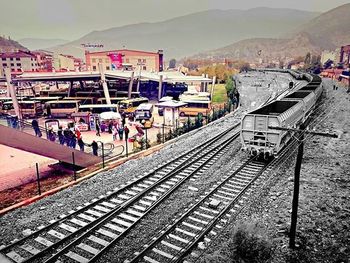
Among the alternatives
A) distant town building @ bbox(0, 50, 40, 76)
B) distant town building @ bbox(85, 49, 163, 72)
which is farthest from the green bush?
distant town building @ bbox(0, 50, 40, 76)

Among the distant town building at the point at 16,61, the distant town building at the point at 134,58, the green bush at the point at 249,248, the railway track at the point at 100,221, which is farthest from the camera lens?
the distant town building at the point at 134,58

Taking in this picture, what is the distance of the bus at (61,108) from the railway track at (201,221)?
2720cm

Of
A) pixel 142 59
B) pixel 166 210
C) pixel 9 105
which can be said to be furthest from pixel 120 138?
pixel 142 59

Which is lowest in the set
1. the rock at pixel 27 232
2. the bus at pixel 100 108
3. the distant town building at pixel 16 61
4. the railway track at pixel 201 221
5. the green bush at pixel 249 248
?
the rock at pixel 27 232

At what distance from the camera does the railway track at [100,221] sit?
332 inches

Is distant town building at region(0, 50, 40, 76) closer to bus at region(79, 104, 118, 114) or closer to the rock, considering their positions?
bus at region(79, 104, 118, 114)

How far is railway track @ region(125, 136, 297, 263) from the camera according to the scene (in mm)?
8172

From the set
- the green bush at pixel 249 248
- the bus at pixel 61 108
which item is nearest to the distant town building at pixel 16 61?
the bus at pixel 61 108

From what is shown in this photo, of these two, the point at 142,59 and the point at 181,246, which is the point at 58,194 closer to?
the point at 181,246

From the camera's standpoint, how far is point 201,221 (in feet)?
32.2

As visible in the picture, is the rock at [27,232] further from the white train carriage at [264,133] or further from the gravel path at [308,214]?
the white train carriage at [264,133]

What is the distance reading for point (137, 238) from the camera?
29.5ft

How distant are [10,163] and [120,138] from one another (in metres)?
8.12

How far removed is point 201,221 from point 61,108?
101 ft
